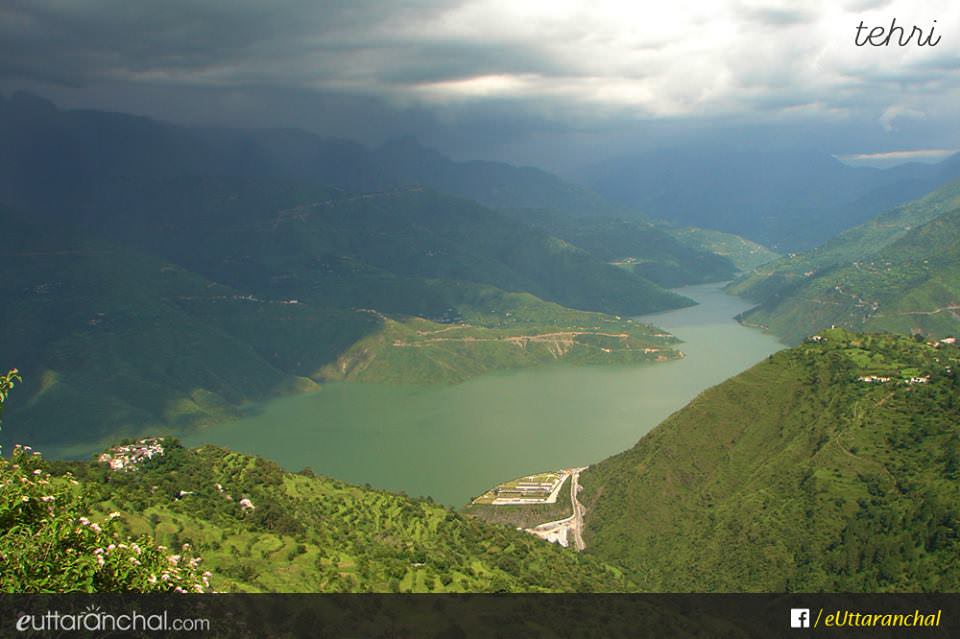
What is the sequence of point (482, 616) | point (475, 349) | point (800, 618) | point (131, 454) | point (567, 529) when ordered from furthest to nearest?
point (475, 349), point (567, 529), point (131, 454), point (800, 618), point (482, 616)

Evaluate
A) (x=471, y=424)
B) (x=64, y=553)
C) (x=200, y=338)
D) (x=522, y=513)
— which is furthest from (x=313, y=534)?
(x=200, y=338)

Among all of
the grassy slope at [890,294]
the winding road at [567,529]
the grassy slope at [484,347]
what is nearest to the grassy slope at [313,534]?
the winding road at [567,529]

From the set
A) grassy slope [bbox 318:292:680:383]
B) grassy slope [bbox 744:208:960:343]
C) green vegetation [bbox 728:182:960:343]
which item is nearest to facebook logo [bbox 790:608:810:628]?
grassy slope [bbox 318:292:680:383]

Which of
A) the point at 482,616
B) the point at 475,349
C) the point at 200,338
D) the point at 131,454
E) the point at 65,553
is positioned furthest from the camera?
the point at 475,349

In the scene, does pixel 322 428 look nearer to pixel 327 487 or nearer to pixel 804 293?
pixel 327 487

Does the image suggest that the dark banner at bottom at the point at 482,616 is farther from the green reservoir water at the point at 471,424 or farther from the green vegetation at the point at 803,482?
the green reservoir water at the point at 471,424

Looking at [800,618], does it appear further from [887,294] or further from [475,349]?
[887,294]

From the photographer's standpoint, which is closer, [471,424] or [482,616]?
[482,616]

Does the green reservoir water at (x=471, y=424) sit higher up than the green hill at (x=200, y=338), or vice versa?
the green hill at (x=200, y=338)
